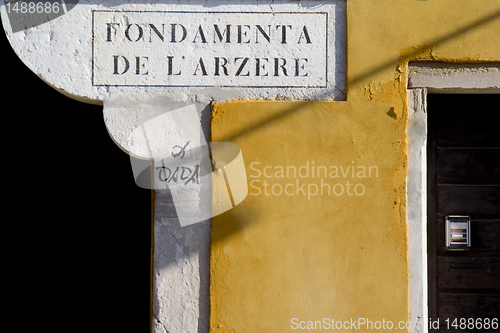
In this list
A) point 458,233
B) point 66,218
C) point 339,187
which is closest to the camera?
point 339,187

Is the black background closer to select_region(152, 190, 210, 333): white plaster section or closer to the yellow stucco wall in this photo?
select_region(152, 190, 210, 333): white plaster section

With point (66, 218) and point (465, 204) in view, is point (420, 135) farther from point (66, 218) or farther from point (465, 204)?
point (66, 218)

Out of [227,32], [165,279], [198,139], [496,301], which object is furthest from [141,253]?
[496,301]

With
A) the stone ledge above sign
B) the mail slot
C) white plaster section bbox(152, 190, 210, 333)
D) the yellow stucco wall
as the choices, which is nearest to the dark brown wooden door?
the mail slot

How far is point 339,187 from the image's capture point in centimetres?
220

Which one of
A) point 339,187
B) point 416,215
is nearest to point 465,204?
point 416,215

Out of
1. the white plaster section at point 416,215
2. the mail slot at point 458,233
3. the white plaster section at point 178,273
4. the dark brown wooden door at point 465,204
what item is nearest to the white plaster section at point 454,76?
the white plaster section at point 416,215

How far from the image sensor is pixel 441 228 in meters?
2.57

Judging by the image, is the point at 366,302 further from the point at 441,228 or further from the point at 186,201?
the point at 186,201

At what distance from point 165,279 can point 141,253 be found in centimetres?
121

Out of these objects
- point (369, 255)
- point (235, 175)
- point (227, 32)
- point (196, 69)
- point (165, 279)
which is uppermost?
point (227, 32)

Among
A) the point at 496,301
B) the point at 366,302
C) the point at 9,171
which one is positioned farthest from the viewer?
the point at 9,171

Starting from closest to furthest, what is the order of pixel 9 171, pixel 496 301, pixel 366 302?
pixel 366 302 → pixel 496 301 → pixel 9 171

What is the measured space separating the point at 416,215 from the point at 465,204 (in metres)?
0.59
